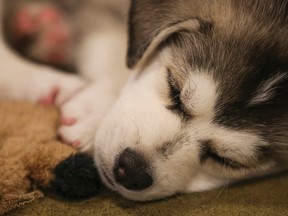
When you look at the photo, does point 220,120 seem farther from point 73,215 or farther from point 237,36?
point 73,215

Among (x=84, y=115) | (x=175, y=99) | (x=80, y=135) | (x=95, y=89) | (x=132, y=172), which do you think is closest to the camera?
(x=132, y=172)

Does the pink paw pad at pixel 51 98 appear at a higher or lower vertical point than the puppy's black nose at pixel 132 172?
lower

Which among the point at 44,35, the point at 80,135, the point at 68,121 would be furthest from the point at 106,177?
the point at 44,35

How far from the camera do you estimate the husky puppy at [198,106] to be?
150 cm

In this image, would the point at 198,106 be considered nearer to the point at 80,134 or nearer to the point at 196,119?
the point at 196,119

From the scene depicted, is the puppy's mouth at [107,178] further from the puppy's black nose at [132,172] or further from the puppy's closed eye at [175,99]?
the puppy's closed eye at [175,99]

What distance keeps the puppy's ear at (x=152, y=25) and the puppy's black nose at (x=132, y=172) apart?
0.43 m

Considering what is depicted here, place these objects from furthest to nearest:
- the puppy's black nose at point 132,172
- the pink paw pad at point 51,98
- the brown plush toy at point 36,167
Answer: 1. the pink paw pad at point 51,98
2. the puppy's black nose at point 132,172
3. the brown plush toy at point 36,167

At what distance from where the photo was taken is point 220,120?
1537mm

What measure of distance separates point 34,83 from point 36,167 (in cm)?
65

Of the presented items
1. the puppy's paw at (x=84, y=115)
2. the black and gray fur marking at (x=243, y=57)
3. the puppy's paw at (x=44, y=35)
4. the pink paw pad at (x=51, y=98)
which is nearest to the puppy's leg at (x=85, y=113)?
the puppy's paw at (x=84, y=115)

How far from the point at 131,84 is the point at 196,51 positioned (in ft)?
0.99

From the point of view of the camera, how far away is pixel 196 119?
1561 millimetres

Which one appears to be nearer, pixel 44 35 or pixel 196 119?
pixel 196 119
